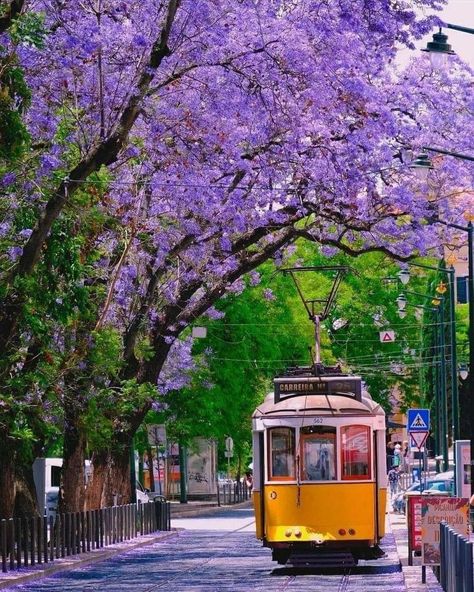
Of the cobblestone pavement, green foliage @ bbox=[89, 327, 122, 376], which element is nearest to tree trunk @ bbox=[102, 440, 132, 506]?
the cobblestone pavement

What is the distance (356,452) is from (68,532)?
9.36 metres

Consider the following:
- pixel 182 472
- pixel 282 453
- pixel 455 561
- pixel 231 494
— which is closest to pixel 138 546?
pixel 282 453

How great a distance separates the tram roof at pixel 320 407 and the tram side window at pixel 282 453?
341mm

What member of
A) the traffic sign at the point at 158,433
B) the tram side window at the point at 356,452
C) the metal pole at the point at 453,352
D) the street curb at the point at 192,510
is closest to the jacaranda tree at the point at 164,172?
the tram side window at the point at 356,452

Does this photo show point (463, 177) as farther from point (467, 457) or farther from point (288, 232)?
point (467, 457)

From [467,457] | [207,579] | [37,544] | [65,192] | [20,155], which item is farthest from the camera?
[467,457]

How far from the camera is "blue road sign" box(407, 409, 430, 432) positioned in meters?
45.6

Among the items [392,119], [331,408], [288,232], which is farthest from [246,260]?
[331,408]

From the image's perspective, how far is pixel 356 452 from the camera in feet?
98.3

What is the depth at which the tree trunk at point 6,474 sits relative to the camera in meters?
34.3

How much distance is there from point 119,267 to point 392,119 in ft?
24.8

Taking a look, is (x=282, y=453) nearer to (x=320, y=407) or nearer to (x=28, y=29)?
(x=320, y=407)

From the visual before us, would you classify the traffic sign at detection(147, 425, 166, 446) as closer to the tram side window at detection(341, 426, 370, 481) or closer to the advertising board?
the tram side window at detection(341, 426, 370, 481)

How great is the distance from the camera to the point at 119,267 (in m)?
38.1
